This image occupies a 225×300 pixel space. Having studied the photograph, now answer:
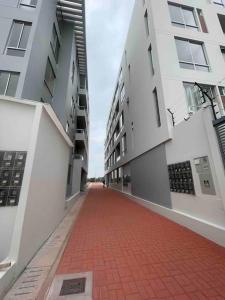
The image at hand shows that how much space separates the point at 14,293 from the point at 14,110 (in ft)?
11.3

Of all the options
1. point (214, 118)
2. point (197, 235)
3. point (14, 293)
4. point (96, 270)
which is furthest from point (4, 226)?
point (214, 118)

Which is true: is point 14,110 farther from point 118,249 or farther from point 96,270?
point 118,249

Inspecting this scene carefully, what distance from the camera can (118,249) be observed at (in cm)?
378

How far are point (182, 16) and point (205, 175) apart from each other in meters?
10.6

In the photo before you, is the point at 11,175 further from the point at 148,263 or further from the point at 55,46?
the point at 55,46

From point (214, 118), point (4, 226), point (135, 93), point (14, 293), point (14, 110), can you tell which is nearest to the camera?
point (14, 293)

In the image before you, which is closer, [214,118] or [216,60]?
[214,118]

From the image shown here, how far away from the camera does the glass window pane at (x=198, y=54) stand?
8445 millimetres

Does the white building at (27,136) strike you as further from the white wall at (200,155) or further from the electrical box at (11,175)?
the white wall at (200,155)

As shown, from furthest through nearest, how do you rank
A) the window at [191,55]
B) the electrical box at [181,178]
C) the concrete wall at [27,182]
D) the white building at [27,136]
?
1. the window at [191,55]
2. the electrical box at [181,178]
3. the white building at [27,136]
4. the concrete wall at [27,182]

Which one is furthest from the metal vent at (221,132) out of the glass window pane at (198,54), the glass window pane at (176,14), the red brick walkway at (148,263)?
the glass window pane at (176,14)

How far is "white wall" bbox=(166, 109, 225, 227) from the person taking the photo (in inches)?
168

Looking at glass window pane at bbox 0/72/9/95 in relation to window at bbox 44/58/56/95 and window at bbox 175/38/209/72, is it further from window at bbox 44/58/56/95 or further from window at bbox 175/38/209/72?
window at bbox 175/38/209/72

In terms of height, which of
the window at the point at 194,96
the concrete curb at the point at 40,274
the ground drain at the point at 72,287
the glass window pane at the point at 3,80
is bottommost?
the ground drain at the point at 72,287
